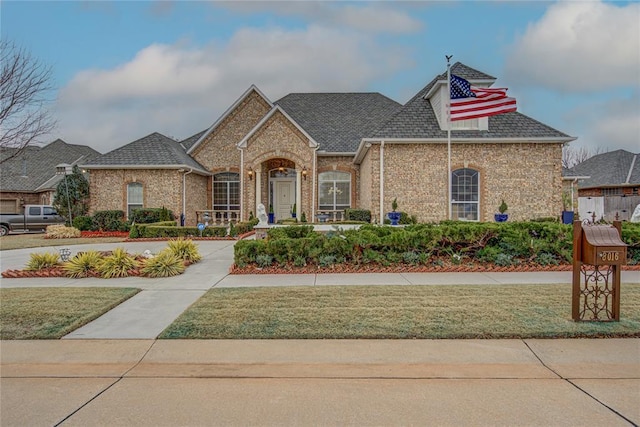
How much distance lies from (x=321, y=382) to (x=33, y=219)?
90.0 feet

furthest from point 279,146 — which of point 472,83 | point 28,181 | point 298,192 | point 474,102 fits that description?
point 28,181

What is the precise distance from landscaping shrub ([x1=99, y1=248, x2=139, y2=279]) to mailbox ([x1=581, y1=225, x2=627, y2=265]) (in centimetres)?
894

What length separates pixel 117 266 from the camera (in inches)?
375

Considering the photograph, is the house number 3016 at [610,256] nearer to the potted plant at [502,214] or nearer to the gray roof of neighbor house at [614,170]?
the potted plant at [502,214]

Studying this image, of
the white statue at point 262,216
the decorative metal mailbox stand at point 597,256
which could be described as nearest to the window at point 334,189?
the white statue at point 262,216

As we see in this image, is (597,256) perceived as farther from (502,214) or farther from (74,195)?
(74,195)

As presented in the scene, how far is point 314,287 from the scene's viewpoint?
7.84 meters

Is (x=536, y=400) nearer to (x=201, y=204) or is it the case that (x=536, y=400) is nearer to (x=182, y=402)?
(x=182, y=402)

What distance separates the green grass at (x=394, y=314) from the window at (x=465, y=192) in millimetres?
11285

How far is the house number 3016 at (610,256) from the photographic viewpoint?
5488 millimetres

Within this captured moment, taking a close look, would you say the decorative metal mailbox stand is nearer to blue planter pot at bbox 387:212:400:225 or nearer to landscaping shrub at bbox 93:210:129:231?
blue planter pot at bbox 387:212:400:225

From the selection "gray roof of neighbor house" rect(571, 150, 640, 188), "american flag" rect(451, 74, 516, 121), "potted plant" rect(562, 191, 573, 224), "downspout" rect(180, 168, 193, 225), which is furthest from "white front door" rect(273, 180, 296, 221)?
"gray roof of neighbor house" rect(571, 150, 640, 188)

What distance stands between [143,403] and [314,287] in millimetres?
4480

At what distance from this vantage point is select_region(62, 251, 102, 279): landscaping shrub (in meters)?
9.49
